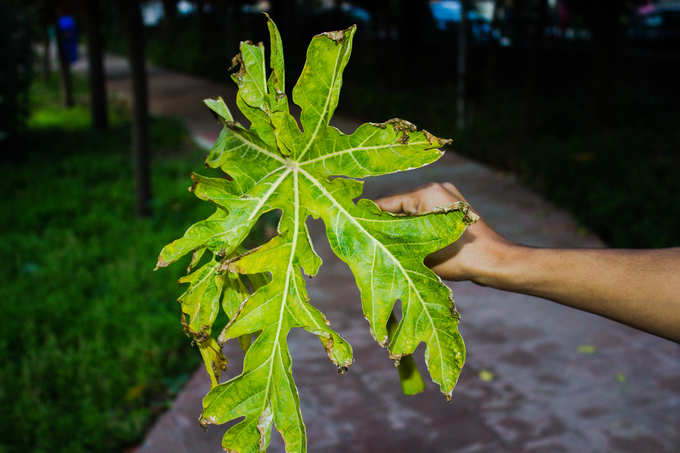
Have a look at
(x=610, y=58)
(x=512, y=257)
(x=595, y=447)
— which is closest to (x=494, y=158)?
(x=610, y=58)

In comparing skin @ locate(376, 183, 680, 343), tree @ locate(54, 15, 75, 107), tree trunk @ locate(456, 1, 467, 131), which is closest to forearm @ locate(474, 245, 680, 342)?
skin @ locate(376, 183, 680, 343)

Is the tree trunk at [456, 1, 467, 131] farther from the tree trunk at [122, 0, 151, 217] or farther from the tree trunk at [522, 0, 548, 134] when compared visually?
the tree trunk at [122, 0, 151, 217]

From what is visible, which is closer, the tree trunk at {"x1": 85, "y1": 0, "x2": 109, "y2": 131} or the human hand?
the human hand

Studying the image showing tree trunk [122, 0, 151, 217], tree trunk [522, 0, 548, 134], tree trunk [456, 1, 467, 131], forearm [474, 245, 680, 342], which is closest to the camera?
forearm [474, 245, 680, 342]

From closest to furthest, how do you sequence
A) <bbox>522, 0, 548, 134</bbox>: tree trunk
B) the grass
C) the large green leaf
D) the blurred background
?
the large green leaf, the grass, the blurred background, <bbox>522, 0, 548, 134</bbox>: tree trunk

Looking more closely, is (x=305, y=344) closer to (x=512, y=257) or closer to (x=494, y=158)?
(x=512, y=257)

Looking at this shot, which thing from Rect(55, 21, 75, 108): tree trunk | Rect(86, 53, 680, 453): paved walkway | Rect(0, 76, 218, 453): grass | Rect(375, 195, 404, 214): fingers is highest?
Rect(55, 21, 75, 108): tree trunk

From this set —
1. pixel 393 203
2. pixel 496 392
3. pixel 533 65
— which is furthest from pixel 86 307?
pixel 533 65
